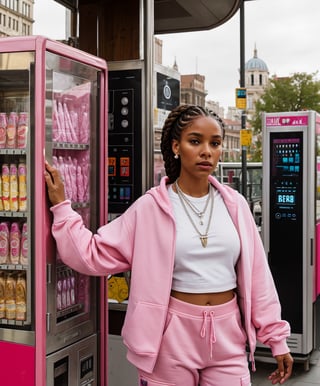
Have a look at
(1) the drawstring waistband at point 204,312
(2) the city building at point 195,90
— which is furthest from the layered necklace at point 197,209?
(2) the city building at point 195,90

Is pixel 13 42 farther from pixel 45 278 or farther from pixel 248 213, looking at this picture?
pixel 248 213

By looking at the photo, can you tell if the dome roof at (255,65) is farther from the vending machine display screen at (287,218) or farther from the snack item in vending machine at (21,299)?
the snack item in vending machine at (21,299)

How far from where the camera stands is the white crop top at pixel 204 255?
2.41 meters

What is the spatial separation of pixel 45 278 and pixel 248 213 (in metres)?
0.98

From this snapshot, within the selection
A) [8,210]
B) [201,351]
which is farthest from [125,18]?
[201,351]

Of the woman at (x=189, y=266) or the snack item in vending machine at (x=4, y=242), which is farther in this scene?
the snack item in vending machine at (x=4, y=242)

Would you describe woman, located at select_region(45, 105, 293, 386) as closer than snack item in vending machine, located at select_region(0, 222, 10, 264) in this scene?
Yes

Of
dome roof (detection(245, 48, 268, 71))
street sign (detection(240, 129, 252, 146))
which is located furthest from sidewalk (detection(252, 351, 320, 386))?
dome roof (detection(245, 48, 268, 71))

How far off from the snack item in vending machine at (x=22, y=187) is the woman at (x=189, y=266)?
257mm

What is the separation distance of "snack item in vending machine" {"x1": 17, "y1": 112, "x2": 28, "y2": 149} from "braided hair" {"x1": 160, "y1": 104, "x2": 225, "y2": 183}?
2.26 ft

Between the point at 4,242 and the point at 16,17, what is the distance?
1.36 m

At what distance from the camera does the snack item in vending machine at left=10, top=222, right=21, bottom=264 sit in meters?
2.91

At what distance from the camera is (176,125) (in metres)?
2.59

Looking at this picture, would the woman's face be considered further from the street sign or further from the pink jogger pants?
the street sign
